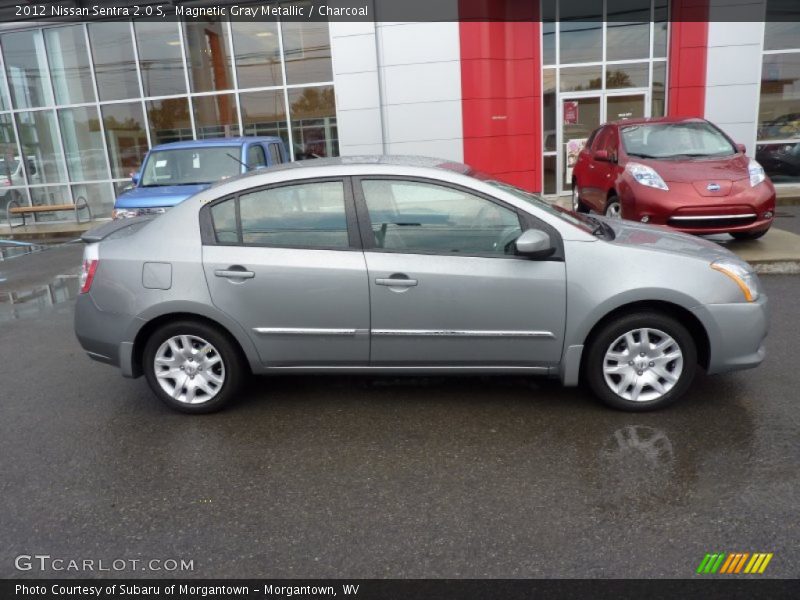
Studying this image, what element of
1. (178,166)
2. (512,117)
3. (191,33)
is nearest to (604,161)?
(512,117)

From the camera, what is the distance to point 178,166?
371 inches

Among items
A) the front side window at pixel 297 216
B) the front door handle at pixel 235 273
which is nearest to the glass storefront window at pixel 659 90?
the front side window at pixel 297 216

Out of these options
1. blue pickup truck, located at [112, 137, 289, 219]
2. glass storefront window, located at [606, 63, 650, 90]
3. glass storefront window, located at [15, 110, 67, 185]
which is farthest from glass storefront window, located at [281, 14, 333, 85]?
glass storefront window, located at [15, 110, 67, 185]

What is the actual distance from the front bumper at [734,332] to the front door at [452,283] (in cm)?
89

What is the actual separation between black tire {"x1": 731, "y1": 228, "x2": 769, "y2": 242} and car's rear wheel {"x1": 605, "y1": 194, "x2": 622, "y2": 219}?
4.57 ft

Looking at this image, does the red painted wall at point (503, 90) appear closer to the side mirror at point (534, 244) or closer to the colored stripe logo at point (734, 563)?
the side mirror at point (534, 244)

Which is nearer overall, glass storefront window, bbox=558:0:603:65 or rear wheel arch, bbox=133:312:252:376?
rear wheel arch, bbox=133:312:252:376

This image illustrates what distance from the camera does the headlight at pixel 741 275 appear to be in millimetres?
3863

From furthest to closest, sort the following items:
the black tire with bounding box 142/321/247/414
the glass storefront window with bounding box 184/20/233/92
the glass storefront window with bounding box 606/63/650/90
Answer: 1. the glass storefront window with bounding box 184/20/233/92
2. the glass storefront window with bounding box 606/63/650/90
3. the black tire with bounding box 142/321/247/414

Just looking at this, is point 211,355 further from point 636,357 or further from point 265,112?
point 265,112

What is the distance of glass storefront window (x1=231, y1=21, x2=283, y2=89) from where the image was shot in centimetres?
1467

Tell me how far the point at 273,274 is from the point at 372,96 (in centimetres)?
1077

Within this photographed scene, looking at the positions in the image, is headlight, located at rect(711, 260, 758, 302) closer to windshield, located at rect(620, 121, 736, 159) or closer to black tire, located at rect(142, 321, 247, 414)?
black tire, located at rect(142, 321, 247, 414)

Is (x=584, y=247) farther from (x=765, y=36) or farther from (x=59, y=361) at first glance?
(x=765, y=36)
